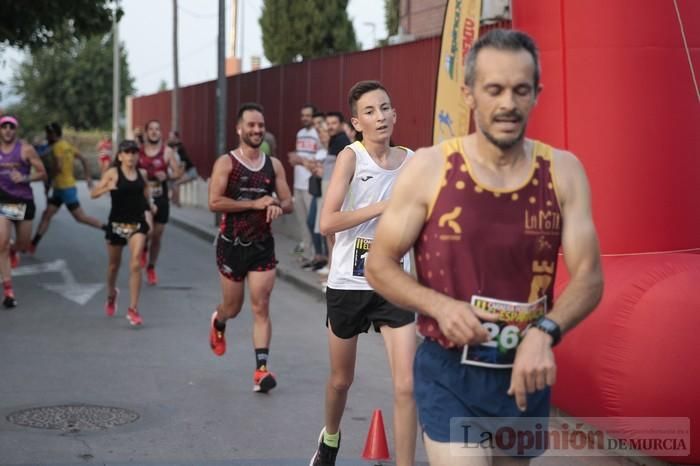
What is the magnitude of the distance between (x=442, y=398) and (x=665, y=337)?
3138 millimetres

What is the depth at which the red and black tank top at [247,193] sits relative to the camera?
8.84 m

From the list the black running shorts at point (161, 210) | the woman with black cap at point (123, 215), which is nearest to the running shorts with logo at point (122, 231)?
the woman with black cap at point (123, 215)

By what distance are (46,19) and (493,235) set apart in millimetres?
16501

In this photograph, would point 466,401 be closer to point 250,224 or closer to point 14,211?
point 250,224

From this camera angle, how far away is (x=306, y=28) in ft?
172

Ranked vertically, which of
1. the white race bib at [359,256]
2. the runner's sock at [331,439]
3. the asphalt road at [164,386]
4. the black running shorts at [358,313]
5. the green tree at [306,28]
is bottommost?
the asphalt road at [164,386]

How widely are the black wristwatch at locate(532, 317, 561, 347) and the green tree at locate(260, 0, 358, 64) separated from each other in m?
48.8

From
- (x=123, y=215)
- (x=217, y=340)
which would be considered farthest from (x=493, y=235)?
(x=123, y=215)

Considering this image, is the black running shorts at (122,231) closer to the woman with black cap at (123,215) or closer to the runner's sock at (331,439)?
the woman with black cap at (123,215)

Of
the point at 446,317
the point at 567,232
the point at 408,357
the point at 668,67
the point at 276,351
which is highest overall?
the point at 668,67

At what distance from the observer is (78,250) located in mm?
19234

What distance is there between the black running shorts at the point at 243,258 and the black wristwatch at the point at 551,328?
5.44 m

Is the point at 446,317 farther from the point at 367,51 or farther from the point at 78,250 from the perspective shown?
the point at 78,250

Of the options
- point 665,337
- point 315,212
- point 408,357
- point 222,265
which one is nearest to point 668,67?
point 665,337
